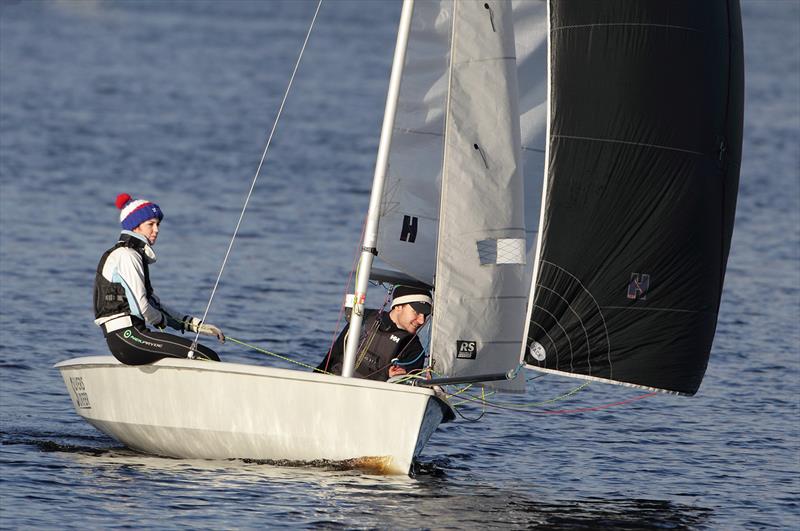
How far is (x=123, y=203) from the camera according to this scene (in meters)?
12.0

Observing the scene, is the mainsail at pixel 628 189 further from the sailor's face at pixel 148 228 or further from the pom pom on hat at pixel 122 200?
the pom pom on hat at pixel 122 200

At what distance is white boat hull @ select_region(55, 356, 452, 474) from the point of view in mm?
11148

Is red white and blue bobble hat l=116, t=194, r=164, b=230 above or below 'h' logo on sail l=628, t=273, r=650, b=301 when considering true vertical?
above

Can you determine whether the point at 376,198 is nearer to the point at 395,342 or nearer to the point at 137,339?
the point at 395,342

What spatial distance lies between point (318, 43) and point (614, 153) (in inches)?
1868

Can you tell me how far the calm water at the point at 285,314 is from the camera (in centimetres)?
1134

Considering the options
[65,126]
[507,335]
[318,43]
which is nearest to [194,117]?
[65,126]

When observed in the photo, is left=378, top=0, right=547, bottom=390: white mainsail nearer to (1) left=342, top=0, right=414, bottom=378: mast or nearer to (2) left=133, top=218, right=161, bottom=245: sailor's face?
(1) left=342, top=0, right=414, bottom=378: mast

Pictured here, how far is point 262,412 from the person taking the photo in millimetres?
11469

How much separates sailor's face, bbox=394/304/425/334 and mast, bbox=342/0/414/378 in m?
0.66

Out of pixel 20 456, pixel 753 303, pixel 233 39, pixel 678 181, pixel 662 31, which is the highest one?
pixel 233 39

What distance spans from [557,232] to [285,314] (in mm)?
8637

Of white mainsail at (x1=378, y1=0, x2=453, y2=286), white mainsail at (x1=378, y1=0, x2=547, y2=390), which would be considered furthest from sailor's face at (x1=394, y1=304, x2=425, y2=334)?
white mainsail at (x1=378, y1=0, x2=547, y2=390)

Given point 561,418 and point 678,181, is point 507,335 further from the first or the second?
point 561,418
